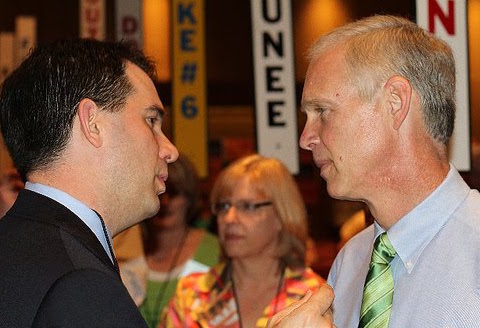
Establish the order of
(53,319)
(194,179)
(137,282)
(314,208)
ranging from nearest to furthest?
1. (53,319)
2. (137,282)
3. (194,179)
4. (314,208)

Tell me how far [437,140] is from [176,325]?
4.81 feet

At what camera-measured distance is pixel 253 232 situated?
11.2ft

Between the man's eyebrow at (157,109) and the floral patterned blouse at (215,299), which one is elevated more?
the man's eyebrow at (157,109)

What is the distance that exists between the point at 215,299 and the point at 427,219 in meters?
1.44

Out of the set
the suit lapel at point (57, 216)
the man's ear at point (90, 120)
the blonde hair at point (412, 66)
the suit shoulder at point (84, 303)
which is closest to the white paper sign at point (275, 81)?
the blonde hair at point (412, 66)

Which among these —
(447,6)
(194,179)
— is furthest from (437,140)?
(194,179)

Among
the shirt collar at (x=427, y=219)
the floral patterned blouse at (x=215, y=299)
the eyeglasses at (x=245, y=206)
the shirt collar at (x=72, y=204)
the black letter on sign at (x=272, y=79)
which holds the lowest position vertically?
the floral patterned blouse at (x=215, y=299)

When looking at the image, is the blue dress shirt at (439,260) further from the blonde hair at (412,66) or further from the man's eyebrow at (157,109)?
the man's eyebrow at (157,109)

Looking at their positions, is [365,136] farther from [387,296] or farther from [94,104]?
[94,104]

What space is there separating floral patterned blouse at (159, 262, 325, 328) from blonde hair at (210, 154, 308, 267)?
149mm

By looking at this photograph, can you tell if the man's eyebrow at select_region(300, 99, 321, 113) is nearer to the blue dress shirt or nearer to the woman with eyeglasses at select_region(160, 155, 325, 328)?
the blue dress shirt

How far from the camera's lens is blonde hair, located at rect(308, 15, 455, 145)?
6.31 feet

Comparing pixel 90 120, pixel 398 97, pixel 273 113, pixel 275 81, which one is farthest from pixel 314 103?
pixel 275 81

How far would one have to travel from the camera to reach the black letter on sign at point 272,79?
4.18 metres
